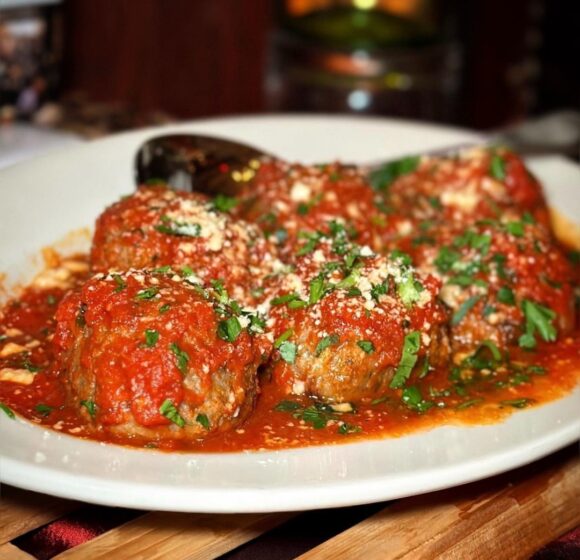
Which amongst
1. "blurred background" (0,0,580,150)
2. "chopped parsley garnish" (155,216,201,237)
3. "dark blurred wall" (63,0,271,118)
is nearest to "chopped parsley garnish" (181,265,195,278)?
"chopped parsley garnish" (155,216,201,237)

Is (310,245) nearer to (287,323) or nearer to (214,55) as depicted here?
(287,323)

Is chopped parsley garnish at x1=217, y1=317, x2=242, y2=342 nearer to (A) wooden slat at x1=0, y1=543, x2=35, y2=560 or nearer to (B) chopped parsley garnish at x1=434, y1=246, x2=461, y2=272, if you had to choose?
(A) wooden slat at x1=0, y1=543, x2=35, y2=560

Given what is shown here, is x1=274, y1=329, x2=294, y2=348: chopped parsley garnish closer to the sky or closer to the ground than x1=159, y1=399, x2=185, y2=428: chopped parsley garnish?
closer to the sky

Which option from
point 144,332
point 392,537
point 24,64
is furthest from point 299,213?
point 24,64

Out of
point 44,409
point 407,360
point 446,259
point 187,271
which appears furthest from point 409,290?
point 44,409

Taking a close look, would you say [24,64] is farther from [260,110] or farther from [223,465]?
[223,465]

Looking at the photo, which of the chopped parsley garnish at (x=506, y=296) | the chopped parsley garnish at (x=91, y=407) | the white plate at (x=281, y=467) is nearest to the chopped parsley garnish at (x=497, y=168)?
the chopped parsley garnish at (x=506, y=296)
